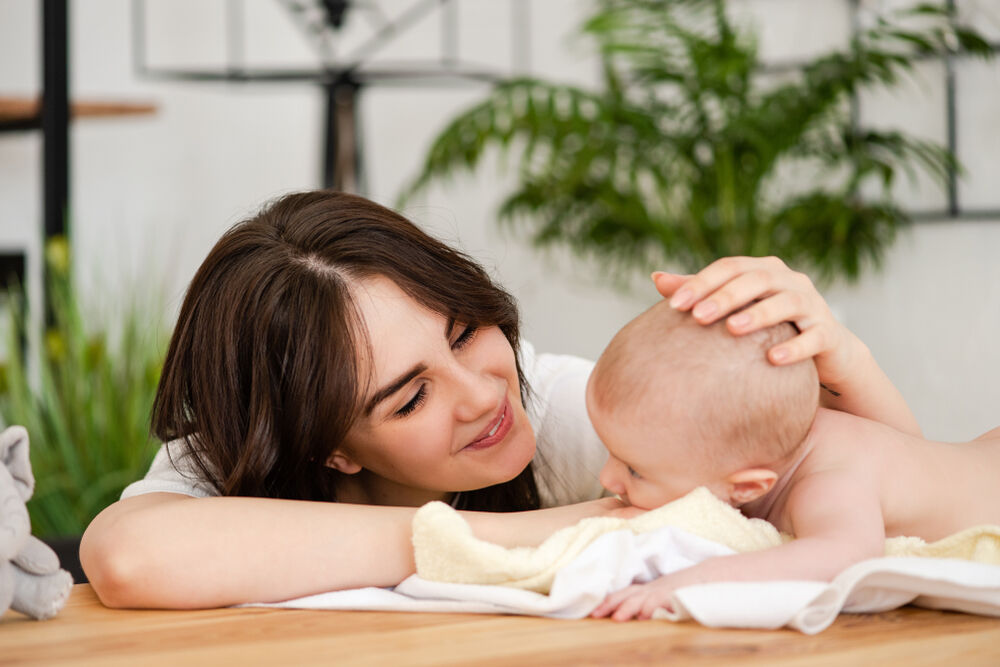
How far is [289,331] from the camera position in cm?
123

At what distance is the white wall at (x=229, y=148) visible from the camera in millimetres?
3721

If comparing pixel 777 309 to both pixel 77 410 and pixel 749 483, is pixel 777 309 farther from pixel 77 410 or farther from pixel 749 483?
pixel 77 410

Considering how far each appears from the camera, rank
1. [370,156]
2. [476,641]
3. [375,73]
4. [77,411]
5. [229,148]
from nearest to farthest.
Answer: [476,641] → [77,411] → [375,73] → [229,148] → [370,156]

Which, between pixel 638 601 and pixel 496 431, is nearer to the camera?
pixel 638 601

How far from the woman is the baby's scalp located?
21 millimetres

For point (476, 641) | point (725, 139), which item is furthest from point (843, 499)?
point (725, 139)

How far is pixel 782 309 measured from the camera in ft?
3.31

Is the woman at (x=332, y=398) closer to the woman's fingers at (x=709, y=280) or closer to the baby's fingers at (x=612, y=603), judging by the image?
the woman's fingers at (x=709, y=280)

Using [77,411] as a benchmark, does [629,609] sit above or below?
above

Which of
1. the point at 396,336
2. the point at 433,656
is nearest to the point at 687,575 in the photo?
the point at 433,656

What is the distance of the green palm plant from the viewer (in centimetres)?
272

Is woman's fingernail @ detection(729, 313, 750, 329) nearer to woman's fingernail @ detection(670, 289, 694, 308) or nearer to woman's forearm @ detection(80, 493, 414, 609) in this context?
woman's fingernail @ detection(670, 289, 694, 308)

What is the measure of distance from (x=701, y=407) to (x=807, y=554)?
172 mm

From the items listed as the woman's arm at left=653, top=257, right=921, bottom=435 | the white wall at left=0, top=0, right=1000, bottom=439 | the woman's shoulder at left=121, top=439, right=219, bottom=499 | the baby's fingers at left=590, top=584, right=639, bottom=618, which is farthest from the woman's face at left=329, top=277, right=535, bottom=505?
the white wall at left=0, top=0, right=1000, bottom=439
